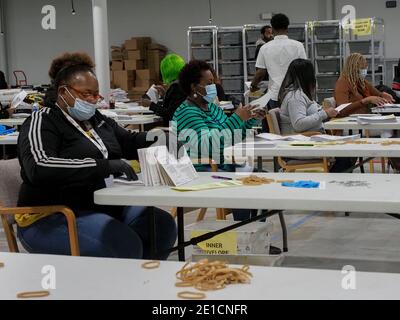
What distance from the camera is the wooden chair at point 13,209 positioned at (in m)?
2.99

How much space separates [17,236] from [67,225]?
309 mm

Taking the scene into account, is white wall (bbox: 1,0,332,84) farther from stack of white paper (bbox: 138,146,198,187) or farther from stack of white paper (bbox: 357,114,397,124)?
stack of white paper (bbox: 138,146,198,187)

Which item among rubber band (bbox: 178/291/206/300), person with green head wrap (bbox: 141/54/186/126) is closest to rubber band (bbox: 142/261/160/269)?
rubber band (bbox: 178/291/206/300)

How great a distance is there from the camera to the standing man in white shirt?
25.4 feet

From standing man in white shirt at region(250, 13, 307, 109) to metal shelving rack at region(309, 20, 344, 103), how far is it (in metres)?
4.58

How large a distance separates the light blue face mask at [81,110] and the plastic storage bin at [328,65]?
9.62 meters

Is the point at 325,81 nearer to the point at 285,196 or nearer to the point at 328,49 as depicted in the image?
the point at 328,49

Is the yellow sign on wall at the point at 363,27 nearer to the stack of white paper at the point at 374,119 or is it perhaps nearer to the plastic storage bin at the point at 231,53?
the plastic storage bin at the point at 231,53

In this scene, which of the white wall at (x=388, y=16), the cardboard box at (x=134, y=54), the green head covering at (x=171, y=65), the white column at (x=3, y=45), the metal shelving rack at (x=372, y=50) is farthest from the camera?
the white column at (x=3, y=45)

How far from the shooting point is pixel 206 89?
458cm

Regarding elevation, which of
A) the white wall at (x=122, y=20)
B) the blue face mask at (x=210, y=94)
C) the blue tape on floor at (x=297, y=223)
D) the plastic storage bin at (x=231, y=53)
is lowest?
the blue tape on floor at (x=297, y=223)

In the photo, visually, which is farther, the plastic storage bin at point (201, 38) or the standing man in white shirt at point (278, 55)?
the plastic storage bin at point (201, 38)

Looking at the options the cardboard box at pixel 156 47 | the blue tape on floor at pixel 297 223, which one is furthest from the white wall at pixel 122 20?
the blue tape on floor at pixel 297 223

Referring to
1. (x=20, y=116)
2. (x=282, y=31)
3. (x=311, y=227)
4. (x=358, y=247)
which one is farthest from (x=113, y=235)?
(x=282, y=31)
